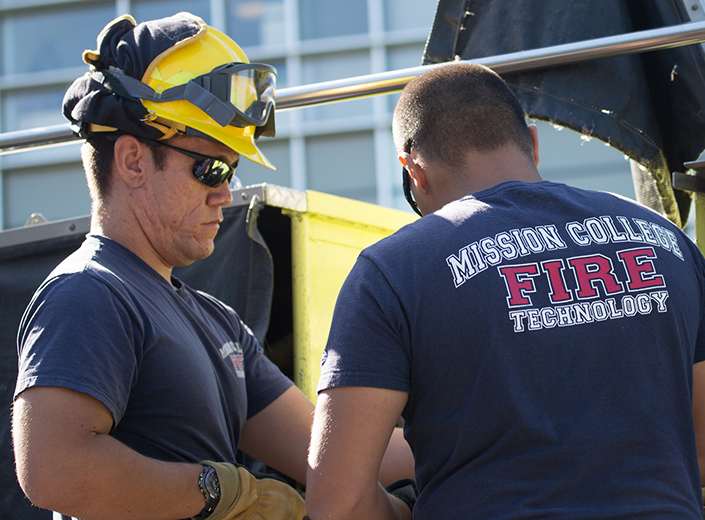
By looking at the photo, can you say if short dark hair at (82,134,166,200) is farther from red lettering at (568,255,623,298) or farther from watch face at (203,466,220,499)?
red lettering at (568,255,623,298)

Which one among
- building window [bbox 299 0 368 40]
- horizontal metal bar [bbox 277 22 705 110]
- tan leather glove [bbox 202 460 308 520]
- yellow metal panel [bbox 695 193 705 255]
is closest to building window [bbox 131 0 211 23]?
building window [bbox 299 0 368 40]

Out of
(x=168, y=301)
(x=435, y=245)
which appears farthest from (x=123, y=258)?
(x=435, y=245)

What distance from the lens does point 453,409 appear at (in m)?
1.50

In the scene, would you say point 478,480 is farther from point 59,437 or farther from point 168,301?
point 168,301

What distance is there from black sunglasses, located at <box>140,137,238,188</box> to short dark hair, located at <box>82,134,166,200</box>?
0.12 feet

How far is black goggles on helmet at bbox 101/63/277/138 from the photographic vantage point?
2.19 meters

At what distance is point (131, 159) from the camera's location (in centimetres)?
221

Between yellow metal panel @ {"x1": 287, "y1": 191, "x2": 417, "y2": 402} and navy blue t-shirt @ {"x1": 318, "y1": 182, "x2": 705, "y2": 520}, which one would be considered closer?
navy blue t-shirt @ {"x1": 318, "y1": 182, "x2": 705, "y2": 520}

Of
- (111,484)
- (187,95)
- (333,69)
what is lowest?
(111,484)

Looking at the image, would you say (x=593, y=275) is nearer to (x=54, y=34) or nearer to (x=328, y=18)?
(x=328, y=18)

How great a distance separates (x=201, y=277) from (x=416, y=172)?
1348 millimetres

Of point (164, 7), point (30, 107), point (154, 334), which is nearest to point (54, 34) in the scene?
point (30, 107)

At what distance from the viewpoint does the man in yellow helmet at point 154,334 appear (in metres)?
1.68

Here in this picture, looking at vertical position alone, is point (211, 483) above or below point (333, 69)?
below
